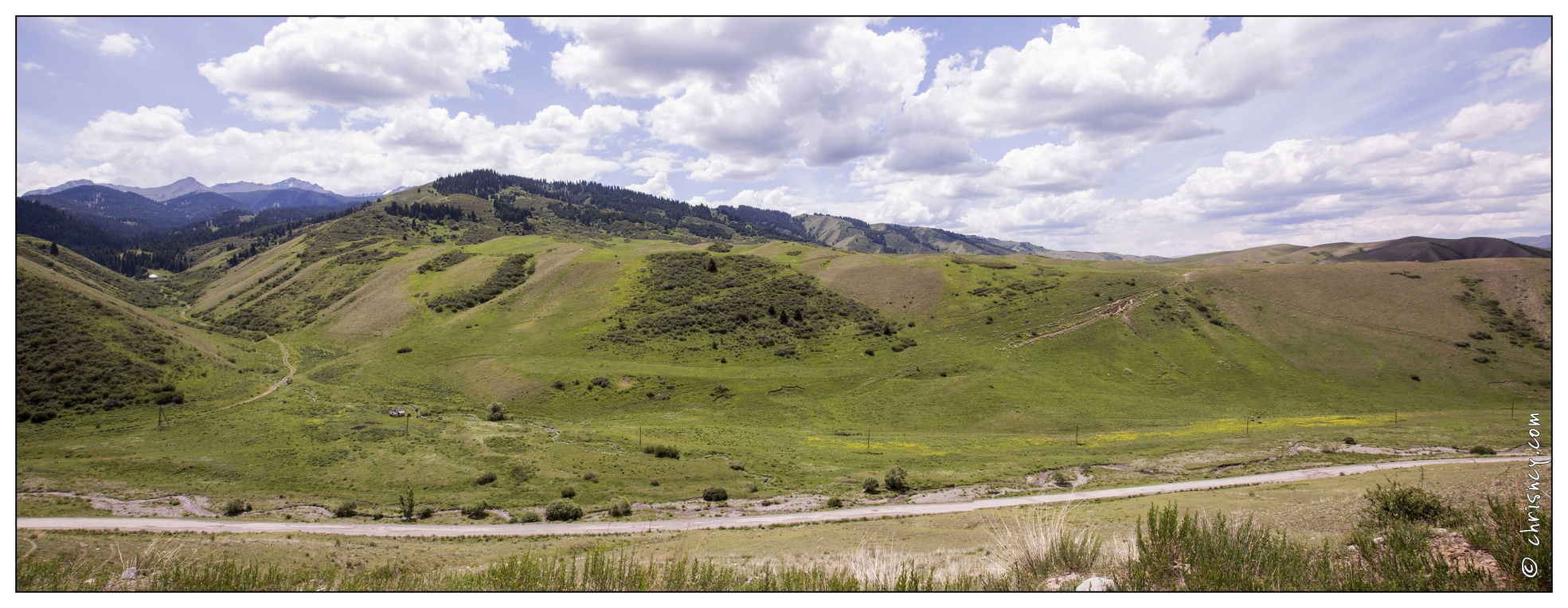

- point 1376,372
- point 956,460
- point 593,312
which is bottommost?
point 956,460

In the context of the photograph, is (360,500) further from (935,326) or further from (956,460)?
(935,326)

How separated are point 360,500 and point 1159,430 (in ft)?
265

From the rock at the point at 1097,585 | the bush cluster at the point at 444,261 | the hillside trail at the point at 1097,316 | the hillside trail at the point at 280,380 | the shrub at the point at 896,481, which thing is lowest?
the shrub at the point at 896,481

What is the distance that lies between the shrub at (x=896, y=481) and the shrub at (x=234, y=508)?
46.9 meters

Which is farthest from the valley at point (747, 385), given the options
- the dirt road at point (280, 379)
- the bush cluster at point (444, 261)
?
the bush cluster at point (444, 261)

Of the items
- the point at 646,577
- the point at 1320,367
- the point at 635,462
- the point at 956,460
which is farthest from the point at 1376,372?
the point at 646,577

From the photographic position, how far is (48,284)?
7062cm

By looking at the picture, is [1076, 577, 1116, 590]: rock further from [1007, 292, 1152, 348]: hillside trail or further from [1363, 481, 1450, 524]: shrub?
[1007, 292, 1152, 348]: hillside trail

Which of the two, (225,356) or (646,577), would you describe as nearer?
(646,577)

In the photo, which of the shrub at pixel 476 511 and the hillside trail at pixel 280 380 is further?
the hillside trail at pixel 280 380

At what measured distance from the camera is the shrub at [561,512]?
1565 inches

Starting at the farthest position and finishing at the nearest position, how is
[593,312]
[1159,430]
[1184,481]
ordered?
1. [593,312]
2. [1159,430]
3. [1184,481]

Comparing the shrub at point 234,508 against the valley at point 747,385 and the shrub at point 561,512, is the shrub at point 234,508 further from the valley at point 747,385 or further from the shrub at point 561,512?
the shrub at point 561,512

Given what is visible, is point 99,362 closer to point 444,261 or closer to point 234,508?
point 234,508
